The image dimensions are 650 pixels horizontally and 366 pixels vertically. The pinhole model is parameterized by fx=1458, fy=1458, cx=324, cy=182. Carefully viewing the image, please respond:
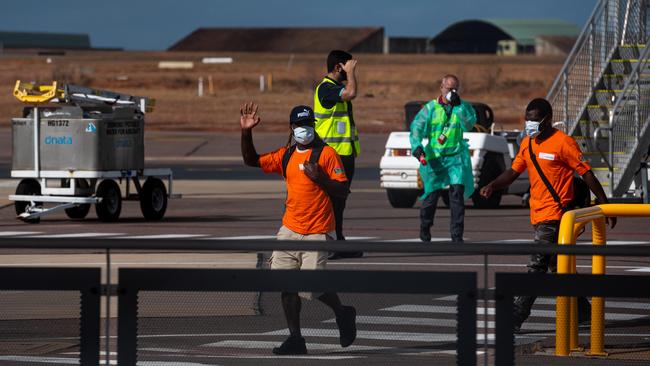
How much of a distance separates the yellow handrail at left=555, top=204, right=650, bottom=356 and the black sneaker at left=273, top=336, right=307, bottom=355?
1202 millimetres

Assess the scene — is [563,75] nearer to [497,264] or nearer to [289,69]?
[497,264]

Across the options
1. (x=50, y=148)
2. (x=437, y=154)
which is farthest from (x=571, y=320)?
(x=50, y=148)

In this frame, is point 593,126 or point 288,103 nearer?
point 593,126

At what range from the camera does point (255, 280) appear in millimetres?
6473

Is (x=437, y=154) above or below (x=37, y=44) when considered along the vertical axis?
below

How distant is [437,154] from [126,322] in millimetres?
9949

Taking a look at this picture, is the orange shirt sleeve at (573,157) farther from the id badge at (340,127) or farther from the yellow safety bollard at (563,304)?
the id badge at (340,127)

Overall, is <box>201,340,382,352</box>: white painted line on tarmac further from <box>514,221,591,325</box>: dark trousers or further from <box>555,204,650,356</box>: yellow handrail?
<box>555,204,650,356</box>: yellow handrail

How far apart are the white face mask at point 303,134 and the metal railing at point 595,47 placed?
1288 centimetres

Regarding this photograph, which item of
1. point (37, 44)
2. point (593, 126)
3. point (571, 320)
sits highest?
point (37, 44)

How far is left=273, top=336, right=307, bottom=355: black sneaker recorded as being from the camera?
21.5 ft

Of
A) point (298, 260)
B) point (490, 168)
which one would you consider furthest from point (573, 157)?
point (490, 168)


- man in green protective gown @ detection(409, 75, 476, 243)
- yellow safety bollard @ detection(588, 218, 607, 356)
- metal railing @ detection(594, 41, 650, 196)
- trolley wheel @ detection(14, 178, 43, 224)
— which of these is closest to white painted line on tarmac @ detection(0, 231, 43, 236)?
trolley wheel @ detection(14, 178, 43, 224)

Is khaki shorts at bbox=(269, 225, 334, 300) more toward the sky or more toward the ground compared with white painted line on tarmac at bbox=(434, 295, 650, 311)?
more toward the sky
